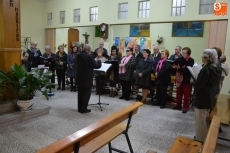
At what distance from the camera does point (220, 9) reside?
227 inches

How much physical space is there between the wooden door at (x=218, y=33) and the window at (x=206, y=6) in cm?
36

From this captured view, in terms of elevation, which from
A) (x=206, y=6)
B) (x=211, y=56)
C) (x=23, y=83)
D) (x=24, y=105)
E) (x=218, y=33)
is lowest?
(x=24, y=105)

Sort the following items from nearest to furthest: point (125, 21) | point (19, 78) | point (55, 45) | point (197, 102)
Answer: point (197, 102) < point (19, 78) < point (125, 21) < point (55, 45)

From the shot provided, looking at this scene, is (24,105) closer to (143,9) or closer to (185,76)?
(185,76)

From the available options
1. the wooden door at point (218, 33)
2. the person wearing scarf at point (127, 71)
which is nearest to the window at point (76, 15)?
the person wearing scarf at point (127, 71)

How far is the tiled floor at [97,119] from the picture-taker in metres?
2.91

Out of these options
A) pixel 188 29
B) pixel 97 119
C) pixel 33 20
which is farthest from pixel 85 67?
pixel 33 20

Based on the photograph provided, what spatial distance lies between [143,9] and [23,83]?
5145 millimetres

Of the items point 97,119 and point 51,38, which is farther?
point 51,38

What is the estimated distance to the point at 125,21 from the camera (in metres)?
7.59

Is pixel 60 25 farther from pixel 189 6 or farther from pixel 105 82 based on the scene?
pixel 189 6

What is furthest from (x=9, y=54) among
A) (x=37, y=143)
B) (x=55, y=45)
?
(x=55, y=45)

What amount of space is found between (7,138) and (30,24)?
8109mm

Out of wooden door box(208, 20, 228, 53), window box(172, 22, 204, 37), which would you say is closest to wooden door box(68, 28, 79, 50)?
window box(172, 22, 204, 37)
